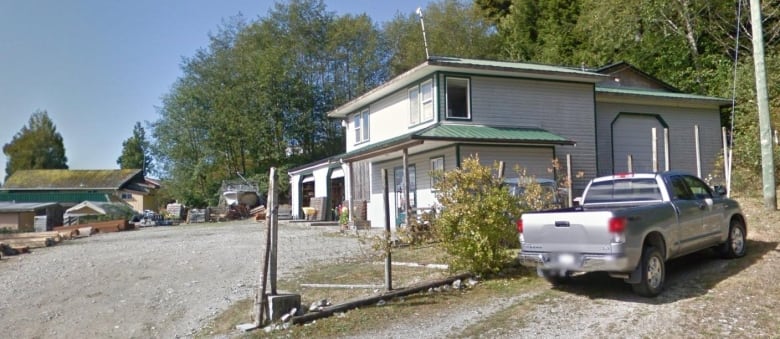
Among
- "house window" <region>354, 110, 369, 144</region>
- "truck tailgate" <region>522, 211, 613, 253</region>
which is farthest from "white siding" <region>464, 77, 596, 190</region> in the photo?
"truck tailgate" <region>522, 211, 613, 253</region>

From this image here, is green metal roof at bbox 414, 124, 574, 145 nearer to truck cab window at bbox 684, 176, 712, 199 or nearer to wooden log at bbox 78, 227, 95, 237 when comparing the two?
truck cab window at bbox 684, 176, 712, 199

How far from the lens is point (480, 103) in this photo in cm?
1903

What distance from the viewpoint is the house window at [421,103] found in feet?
62.4

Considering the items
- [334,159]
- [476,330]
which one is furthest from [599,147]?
[476,330]

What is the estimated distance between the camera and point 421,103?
64.3 ft

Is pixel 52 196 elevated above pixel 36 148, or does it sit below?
below

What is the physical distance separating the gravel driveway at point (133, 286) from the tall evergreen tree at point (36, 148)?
68237 millimetres

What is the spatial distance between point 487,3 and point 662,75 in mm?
18734

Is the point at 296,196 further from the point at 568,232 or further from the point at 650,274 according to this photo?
the point at 650,274

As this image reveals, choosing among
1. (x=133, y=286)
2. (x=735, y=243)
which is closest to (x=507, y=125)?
(x=735, y=243)

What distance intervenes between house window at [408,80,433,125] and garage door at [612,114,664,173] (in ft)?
25.4

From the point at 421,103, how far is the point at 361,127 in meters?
5.72

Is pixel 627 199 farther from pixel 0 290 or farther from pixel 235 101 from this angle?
pixel 235 101

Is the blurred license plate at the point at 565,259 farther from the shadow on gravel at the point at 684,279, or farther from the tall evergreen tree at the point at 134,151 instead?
the tall evergreen tree at the point at 134,151
